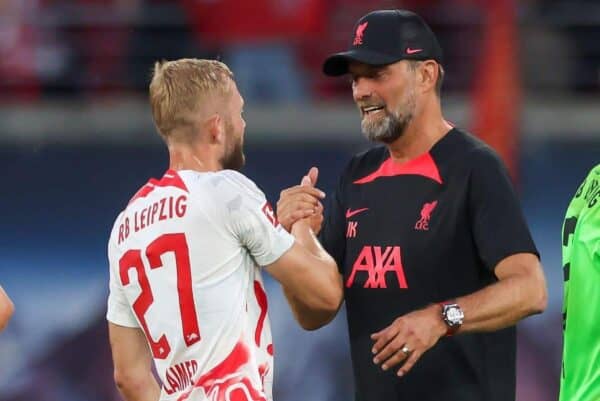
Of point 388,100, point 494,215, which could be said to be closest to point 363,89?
point 388,100

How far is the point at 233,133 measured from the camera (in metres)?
4.69

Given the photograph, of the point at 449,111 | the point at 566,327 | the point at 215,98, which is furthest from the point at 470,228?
the point at 449,111

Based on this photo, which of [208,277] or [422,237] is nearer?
[208,277]

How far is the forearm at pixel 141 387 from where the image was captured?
4879mm

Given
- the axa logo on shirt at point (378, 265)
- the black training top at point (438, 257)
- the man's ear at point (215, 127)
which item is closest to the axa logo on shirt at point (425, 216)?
the black training top at point (438, 257)

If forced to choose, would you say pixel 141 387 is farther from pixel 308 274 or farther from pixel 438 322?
pixel 438 322

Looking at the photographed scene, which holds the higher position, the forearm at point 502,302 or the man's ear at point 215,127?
the man's ear at point 215,127

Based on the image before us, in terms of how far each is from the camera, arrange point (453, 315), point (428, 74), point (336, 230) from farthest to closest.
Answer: point (336, 230)
point (428, 74)
point (453, 315)

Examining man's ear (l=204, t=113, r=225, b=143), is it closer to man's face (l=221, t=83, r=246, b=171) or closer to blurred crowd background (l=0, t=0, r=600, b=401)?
man's face (l=221, t=83, r=246, b=171)

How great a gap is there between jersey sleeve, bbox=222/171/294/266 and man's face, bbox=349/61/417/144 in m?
0.67

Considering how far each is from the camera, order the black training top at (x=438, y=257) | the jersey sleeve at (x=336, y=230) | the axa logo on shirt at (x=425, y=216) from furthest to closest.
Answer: the jersey sleeve at (x=336, y=230), the axa logo on shirt at (x=425, y=216), the black training top at (x=438, y=257)

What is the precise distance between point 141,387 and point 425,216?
3.67 ft

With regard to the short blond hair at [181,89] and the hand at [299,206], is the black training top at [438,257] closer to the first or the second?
the hand at [299,206]

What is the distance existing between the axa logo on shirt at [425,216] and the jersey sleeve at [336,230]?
1.20 ft
